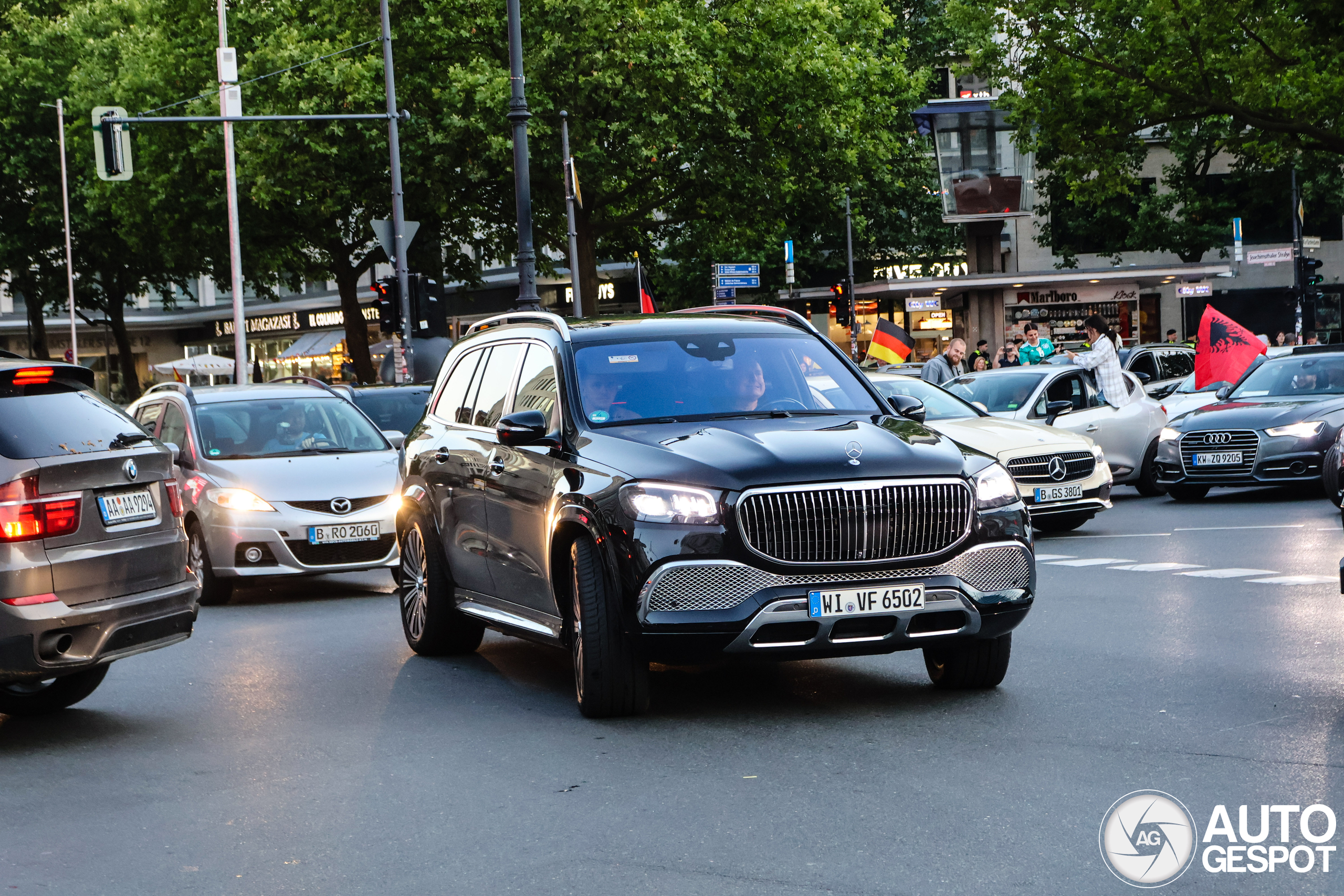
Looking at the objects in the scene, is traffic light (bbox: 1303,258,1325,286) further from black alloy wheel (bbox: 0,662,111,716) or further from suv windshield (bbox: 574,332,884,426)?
black alloy wheel (bbox: 0,662,111,716)

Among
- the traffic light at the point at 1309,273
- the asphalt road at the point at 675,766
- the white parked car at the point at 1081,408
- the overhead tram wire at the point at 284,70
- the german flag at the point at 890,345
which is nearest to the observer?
the asphalt road at the point at 675,766

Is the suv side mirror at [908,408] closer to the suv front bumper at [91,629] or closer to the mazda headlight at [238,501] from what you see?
the suv front bumper at [91,629]

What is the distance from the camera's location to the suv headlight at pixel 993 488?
7352 mm

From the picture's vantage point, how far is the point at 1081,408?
60.7 feet

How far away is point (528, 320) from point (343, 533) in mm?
4383

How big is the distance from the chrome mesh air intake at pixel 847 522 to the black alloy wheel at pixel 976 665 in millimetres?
678

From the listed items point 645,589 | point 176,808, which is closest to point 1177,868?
point 645,589

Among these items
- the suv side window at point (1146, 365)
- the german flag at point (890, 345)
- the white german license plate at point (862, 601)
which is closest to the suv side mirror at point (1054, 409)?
the german flag at point (890, 345)

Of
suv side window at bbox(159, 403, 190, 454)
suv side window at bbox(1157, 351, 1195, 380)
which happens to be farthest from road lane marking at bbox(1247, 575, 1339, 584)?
suv side window at bbox(1157, 351, 1195, 380)

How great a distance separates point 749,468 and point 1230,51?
73.0ft

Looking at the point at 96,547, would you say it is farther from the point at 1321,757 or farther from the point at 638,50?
the point at 638,50

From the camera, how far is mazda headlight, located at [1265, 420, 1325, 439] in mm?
17344

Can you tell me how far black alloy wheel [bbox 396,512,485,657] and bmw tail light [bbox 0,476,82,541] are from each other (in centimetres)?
242

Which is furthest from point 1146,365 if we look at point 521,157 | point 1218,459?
point 521,157
